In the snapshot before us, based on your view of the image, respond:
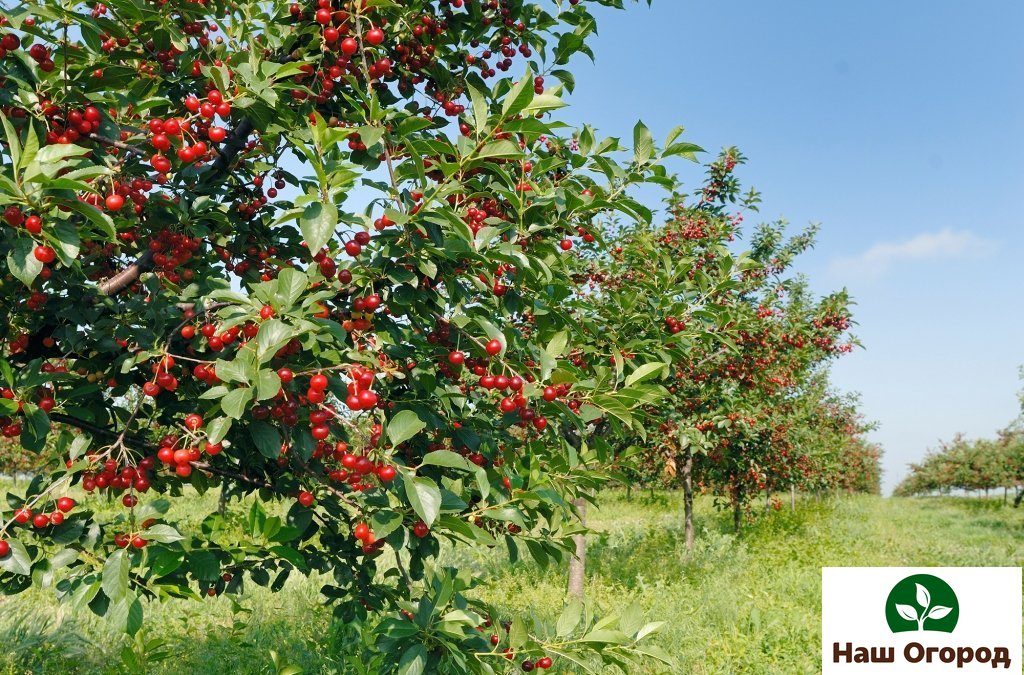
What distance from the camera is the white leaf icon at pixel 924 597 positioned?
5.30m

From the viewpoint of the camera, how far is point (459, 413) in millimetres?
2350

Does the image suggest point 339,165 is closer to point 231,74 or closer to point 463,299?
point 463,299

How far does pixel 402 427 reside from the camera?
175cm

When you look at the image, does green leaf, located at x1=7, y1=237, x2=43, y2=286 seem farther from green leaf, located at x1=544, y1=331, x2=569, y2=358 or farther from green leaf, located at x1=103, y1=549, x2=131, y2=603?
green leaf, located at x1=544, y1=331, x2=569, y2=358

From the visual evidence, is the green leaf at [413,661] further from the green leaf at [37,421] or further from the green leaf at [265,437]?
the green leaf at [37,421]

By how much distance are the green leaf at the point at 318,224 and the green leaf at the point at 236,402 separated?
0.38 metres

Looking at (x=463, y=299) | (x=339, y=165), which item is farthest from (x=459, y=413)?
(x=339, y=165)

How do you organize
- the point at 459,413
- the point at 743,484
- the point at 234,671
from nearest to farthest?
the point at 459,413
the point at 234,671
the point at 743,484

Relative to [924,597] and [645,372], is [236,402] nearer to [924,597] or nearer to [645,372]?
[645,372]

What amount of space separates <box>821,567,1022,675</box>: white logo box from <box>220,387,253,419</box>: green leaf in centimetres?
521

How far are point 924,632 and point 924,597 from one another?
0.27 meters

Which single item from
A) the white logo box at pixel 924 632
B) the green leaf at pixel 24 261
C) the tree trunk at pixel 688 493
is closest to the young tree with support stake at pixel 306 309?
the green leaf at pixel 24 261

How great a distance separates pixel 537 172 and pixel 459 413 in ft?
2.94

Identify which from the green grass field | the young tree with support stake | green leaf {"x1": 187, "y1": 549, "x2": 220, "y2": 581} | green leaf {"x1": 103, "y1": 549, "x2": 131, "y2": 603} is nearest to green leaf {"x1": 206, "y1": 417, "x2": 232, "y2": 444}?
the young tree with support stake
